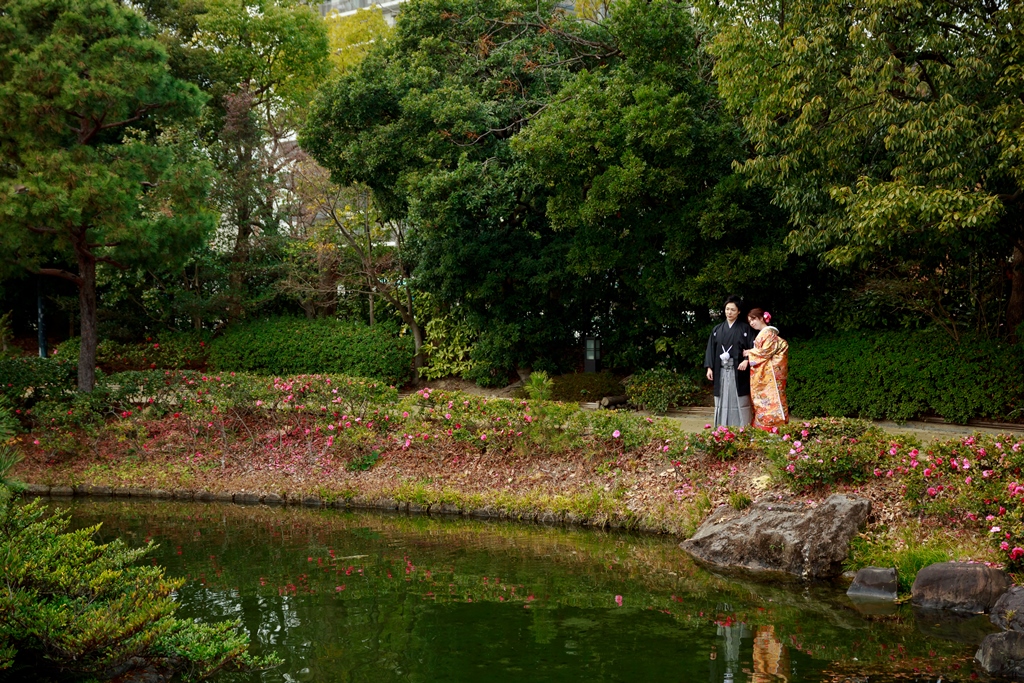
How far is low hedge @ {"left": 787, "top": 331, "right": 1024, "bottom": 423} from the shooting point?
12.7m

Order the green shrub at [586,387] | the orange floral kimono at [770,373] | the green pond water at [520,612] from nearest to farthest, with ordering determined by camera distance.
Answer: the green pond water at [520,612]
the orange floral kimono at [770,373]
the green shrub at [586,387]

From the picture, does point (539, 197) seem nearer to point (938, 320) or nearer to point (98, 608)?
point (938, 320)

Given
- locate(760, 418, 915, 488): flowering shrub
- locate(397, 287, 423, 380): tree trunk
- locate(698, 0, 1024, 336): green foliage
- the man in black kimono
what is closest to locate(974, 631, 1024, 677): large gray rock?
locate(760, 418, 915, 488): flowering shrub

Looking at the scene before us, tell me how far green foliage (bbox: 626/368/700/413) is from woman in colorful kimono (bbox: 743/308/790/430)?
5026mm

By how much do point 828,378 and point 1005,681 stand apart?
29.1 feet

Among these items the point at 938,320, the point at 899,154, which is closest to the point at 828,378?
the point at 938,320

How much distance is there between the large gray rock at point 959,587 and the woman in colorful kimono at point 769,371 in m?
3.18

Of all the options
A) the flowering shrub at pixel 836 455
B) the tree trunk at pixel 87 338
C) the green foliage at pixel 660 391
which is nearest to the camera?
the flowering shrub at pixel 836 455

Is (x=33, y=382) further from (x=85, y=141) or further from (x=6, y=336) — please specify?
(x=6, y=336)

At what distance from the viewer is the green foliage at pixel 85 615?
4.95 meters

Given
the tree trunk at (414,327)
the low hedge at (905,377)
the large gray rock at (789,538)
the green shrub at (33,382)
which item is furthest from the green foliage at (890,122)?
the green shrub at (33,382)

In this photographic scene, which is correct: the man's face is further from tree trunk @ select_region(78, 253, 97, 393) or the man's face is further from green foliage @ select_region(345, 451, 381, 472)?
tree trunk @ select_region(78, 253, 97, 393)

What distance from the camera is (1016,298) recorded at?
43.7ft

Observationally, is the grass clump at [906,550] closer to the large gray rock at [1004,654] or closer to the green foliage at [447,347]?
the large gray rock at [1004,654]
